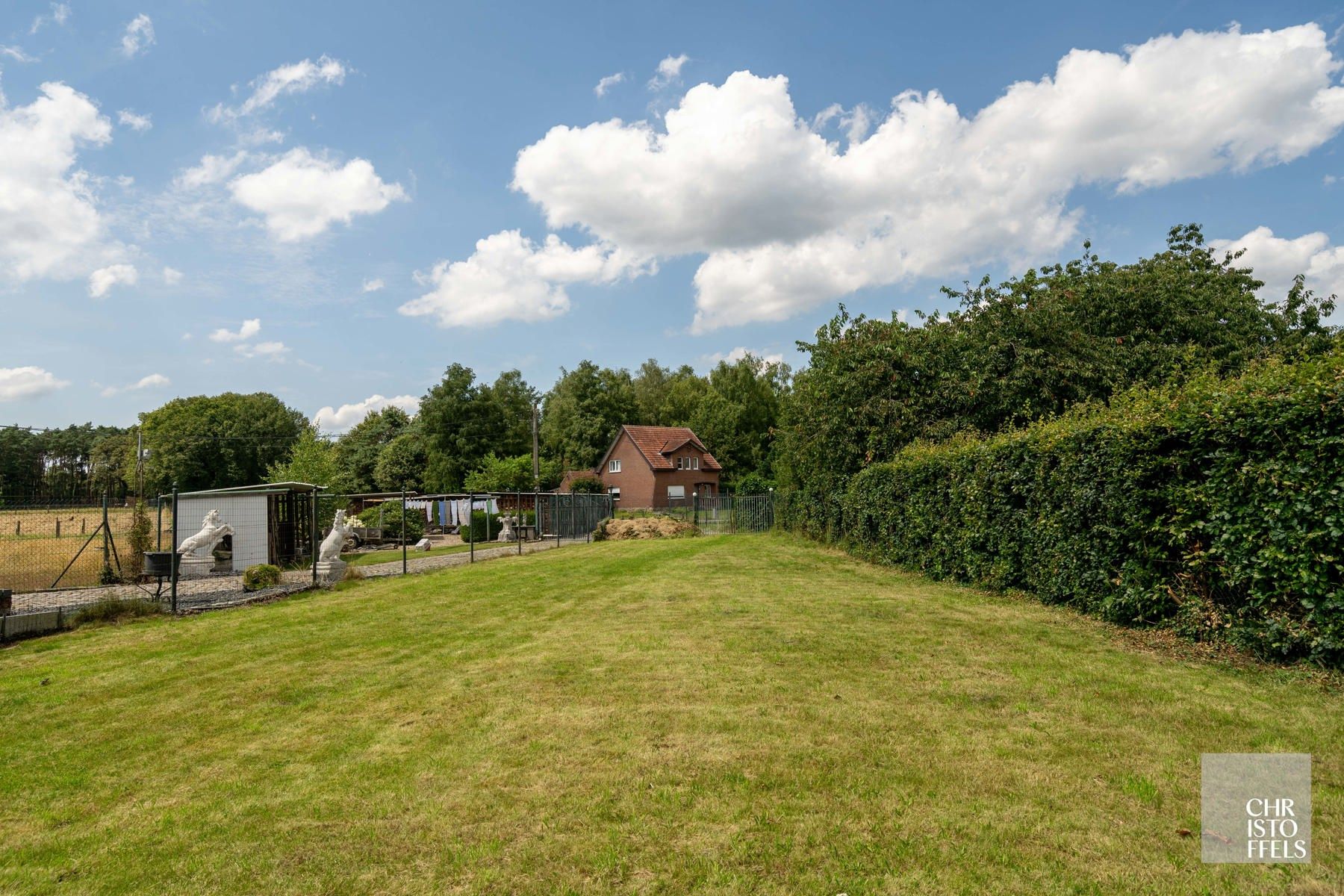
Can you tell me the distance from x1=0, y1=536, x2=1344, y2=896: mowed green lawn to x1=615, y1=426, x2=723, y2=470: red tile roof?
43.8m

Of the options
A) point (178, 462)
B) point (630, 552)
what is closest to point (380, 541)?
point (630, 552)

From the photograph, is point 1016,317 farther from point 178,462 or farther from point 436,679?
point 178,462

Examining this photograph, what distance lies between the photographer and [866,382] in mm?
22938

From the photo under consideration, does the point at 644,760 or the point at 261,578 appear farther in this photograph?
the point at 261,578

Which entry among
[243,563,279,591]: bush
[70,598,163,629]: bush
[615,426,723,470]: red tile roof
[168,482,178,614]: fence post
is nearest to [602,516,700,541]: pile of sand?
[243,563,279,591]: bush

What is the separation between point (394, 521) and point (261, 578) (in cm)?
1735

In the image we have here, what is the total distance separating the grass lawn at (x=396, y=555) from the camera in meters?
20.7

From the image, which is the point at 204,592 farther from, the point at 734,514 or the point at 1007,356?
the point at 734,514

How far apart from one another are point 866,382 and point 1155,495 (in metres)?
15.0

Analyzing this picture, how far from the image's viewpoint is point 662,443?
5509 cm

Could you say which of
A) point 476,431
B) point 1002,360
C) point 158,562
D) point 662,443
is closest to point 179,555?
point 158,562

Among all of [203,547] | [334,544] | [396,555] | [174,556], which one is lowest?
[396,555]

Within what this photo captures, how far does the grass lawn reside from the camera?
20714 mm

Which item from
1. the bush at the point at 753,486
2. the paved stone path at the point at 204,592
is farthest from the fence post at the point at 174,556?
the bush at the point at 753,486
